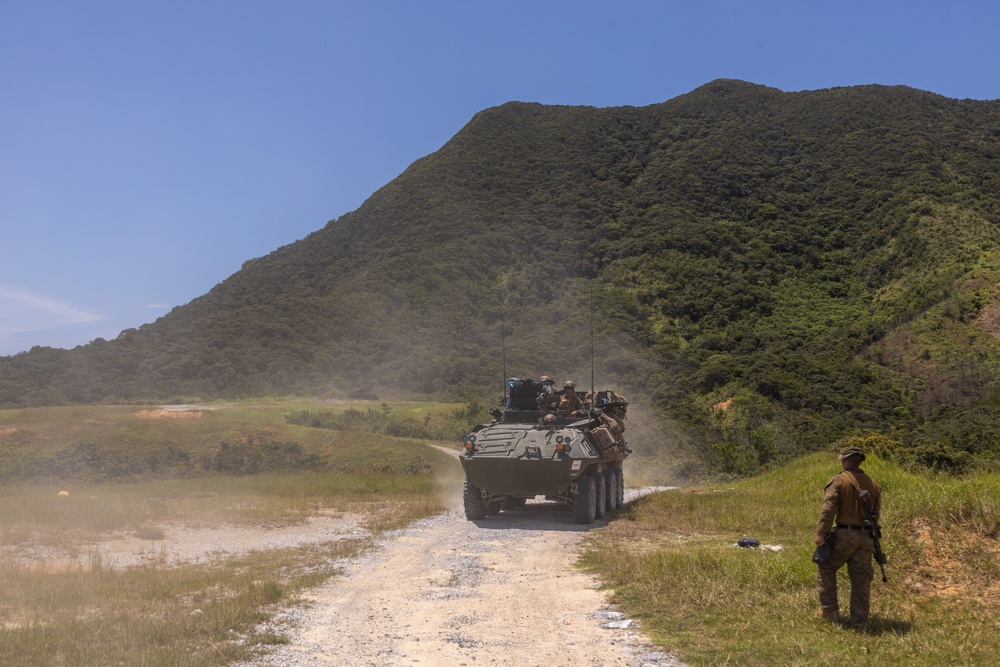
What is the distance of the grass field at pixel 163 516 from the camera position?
7219mm

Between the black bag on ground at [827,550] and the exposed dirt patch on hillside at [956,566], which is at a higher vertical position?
the black bag on ground at [827,550]

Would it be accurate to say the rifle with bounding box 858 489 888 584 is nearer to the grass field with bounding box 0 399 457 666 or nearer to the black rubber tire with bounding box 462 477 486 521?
the grass field with bounding box 0 399 457 666

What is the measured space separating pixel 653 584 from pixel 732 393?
39018 mm

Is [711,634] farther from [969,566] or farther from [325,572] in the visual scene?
[325,572]

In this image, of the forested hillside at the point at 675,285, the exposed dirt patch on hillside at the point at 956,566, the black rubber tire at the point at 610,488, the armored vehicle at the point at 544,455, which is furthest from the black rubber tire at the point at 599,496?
the forested hillside at the point at 675,285

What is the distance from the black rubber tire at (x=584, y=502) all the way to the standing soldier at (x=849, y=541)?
7855mm

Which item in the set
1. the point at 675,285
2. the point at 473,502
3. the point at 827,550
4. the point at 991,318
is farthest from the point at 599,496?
the point at 675,285

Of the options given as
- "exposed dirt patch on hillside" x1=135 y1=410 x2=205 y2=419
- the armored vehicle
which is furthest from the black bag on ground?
"exposed dirt patch on hillside" x1=135 y1=410 x2=205 y2=419

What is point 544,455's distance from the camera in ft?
49.0

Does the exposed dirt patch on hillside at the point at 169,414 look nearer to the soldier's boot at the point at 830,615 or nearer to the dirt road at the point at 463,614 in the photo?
the dirt road at the point at 463,614

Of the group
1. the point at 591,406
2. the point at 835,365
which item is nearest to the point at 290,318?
the point at 835,365

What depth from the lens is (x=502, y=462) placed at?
1495cm

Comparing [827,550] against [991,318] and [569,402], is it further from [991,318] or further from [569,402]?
[991,318]

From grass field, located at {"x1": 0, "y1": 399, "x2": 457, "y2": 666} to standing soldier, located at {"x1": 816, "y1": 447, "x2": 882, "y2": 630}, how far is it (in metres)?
4.66
